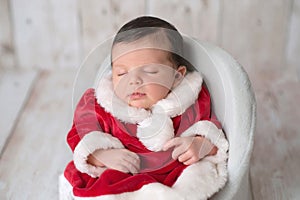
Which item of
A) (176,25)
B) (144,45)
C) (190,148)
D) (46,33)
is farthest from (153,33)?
(46,33)

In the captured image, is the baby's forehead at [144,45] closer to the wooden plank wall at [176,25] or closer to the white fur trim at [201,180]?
the white fur trim at [201,180]

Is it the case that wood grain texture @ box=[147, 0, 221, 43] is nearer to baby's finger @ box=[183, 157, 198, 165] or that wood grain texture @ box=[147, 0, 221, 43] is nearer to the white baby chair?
the white baby chair

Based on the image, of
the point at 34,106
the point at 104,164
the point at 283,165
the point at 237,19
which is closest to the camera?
the point at 104,164

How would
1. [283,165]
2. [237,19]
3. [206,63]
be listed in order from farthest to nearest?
[237,19]
[283,165]
[206,63]

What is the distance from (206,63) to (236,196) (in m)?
0.29

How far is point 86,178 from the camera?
117 centimetres

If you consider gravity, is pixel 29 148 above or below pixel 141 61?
below

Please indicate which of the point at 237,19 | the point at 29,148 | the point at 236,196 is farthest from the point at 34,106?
the point at 236,196

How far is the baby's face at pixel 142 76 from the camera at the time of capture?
119 centimetres

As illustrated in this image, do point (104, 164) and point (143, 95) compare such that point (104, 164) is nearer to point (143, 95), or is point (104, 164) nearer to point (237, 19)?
point (143, 95)

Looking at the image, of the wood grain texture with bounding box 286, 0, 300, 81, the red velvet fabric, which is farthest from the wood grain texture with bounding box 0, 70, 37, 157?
the wood grain texture with bounding box 286, 0, 300, 81

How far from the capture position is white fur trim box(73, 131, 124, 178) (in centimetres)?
116

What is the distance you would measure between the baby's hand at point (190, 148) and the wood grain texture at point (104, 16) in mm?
880

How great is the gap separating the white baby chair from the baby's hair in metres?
0.06
